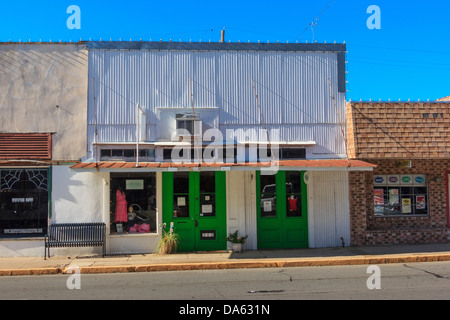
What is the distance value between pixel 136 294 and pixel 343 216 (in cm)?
685

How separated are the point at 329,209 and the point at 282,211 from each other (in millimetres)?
1375

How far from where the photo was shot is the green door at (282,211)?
12031 mm

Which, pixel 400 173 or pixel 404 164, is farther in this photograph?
pixel 400 173

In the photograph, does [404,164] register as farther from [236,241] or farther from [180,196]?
[180,196]

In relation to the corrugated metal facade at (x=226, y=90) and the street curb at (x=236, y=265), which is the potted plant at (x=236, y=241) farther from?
the corrugated metal facade at (x=226, y=90)

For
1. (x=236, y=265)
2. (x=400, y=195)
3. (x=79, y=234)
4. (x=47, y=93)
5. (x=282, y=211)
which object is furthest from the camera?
(x=400, y=195)

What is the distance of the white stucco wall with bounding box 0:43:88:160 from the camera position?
1168 centimetres

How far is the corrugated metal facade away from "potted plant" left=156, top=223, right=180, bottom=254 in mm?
2756

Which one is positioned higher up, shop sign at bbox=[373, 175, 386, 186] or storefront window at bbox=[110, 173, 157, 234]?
shop sign at bbox=[373, 175, 386, 186]

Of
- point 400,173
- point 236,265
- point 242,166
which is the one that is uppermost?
point 242,166

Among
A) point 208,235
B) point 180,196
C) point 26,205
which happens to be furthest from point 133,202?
point 26,205

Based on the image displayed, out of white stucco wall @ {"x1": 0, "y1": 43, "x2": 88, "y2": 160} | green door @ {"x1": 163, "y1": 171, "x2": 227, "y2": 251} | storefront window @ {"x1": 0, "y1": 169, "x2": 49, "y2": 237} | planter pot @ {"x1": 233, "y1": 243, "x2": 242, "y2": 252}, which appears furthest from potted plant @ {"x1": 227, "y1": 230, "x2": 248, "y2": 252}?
storefront window @ {"x1": 0, "y1": 169, "x2": 49, "y2": 237}

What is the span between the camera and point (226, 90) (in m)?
A: 12.2

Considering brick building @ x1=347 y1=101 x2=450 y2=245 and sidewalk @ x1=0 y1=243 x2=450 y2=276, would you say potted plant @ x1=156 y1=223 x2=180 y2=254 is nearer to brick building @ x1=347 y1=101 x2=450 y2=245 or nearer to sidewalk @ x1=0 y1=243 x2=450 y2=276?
sidewalk @ x1=0 y1=243 x2=450 y2=276
